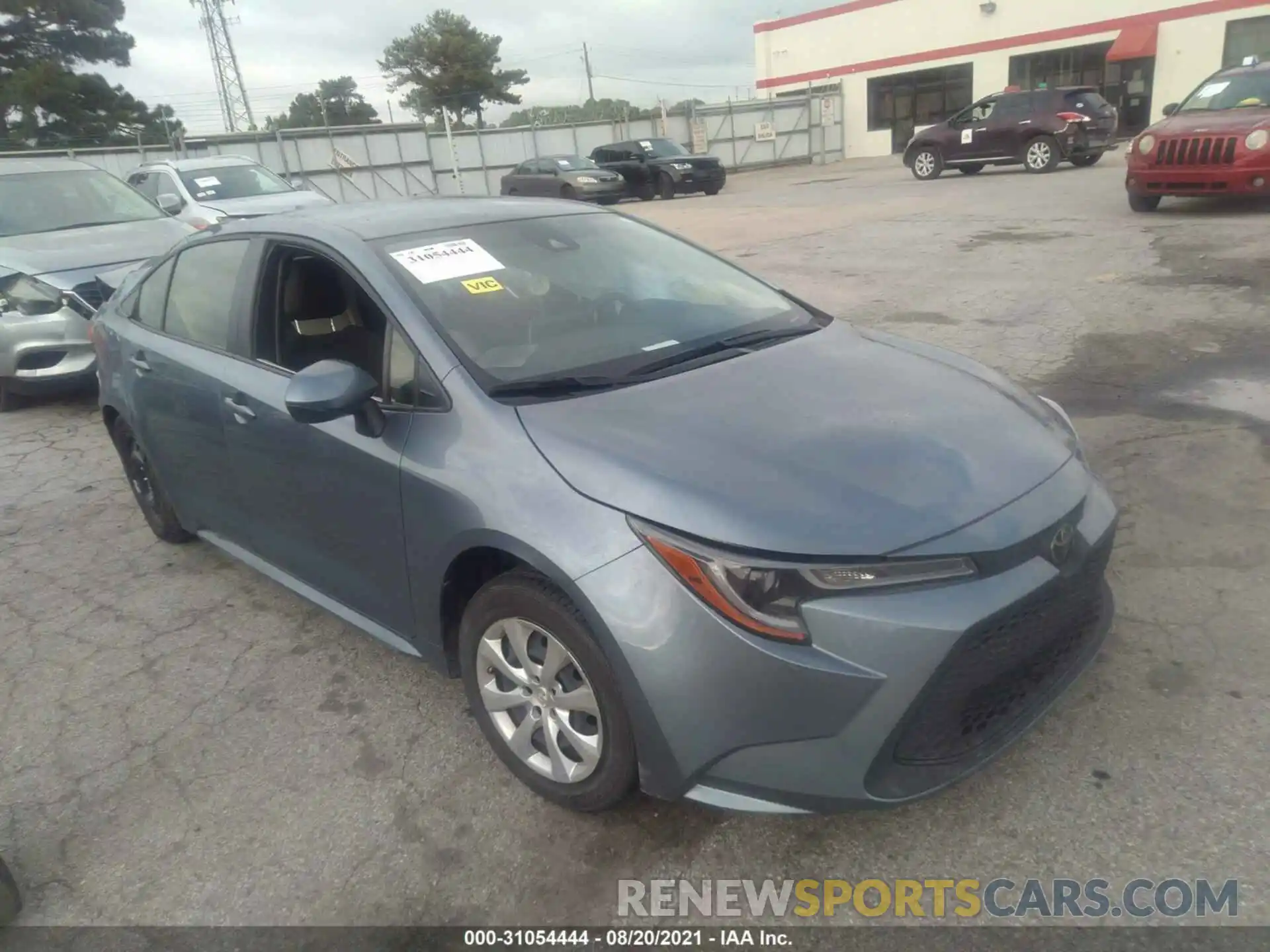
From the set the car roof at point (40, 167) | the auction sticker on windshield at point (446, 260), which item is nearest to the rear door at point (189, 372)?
the auction sticker on windshield at point (446, 260)

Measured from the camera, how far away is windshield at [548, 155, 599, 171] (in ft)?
71.5

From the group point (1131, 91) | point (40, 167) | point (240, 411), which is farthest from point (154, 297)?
point (1131, 91)

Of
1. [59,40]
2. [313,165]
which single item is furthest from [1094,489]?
[59,40]

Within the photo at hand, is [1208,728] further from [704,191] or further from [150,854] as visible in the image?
[704,191]

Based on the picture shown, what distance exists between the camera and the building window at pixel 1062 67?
30391mm

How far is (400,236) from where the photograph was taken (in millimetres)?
3035

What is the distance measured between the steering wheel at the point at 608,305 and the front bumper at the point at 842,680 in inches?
45.4

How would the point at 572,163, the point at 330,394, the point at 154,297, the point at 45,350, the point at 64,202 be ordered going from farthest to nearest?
the point at 572,163
the point at 64,202
the point at 45,350
the point at 154,297
the point at 330,394

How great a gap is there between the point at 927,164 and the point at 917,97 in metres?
15.9

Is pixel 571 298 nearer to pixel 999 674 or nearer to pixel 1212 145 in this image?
pixel 999 674

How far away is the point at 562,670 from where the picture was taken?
236 centimetres

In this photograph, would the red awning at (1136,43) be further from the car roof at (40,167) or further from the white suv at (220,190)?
the car roof at (40,167)

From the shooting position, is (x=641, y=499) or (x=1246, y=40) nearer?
(x=641, y=499)

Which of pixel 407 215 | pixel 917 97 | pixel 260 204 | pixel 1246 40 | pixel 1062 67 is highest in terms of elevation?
pixel 1246 40
